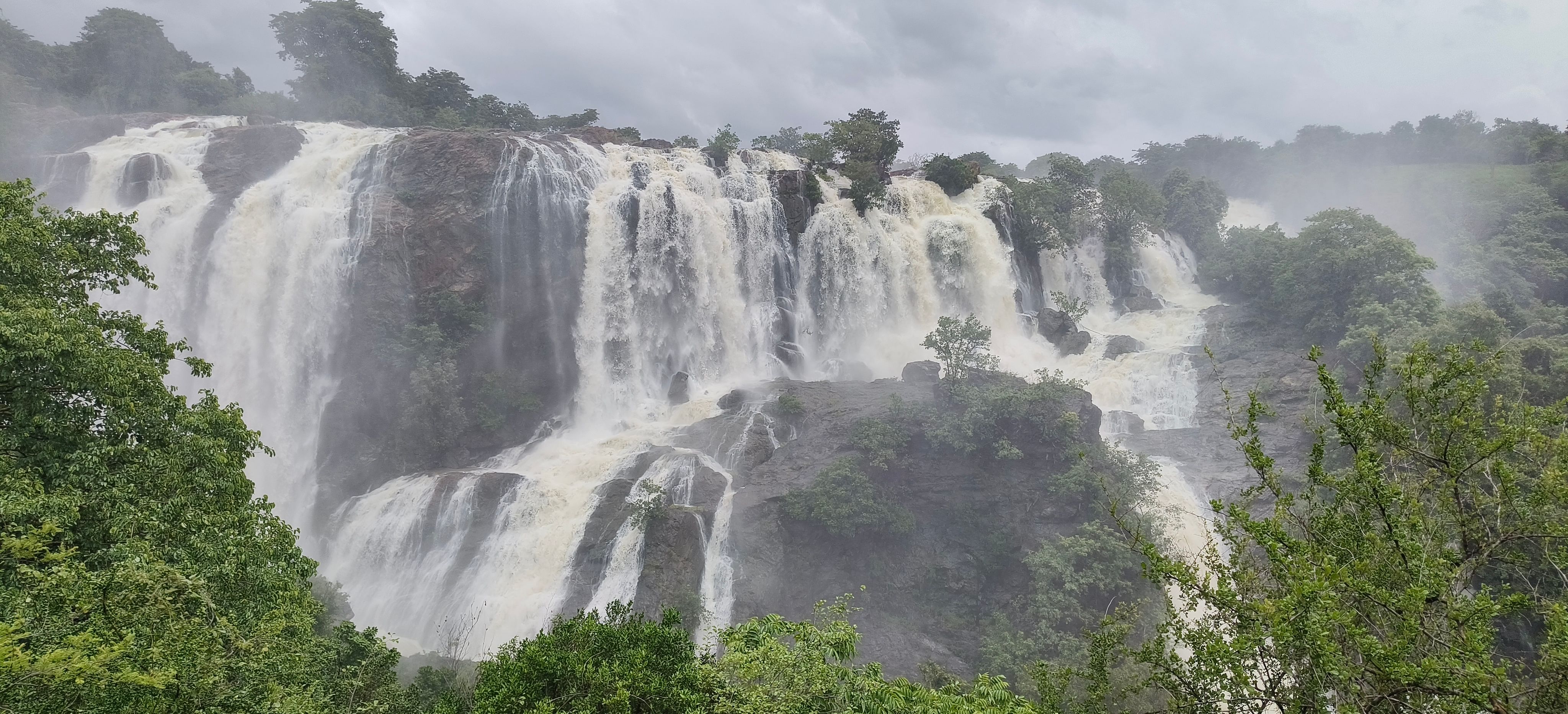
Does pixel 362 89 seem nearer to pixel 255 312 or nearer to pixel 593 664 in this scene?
pixel 255 312

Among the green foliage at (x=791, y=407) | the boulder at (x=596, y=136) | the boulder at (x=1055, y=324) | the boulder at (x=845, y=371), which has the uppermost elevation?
the boulder at (x=596, y=136)

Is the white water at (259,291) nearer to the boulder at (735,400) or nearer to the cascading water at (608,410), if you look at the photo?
the cascading water at (608,410)

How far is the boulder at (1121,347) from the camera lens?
32.1 metres

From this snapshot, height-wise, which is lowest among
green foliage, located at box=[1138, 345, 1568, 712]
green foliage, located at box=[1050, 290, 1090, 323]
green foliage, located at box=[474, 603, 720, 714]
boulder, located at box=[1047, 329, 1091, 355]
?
green foliage, located at box=[474, 603, 720, 714]

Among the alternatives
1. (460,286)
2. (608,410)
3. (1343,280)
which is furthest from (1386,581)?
(1343,280)

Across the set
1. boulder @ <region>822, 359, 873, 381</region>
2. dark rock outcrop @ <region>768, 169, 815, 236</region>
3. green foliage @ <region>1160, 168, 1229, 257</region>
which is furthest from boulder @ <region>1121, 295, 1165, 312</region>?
dark rock outcrop @ <region>768, 169, 815, 236</region>

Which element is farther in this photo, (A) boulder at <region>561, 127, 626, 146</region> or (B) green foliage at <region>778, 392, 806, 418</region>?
(A) boulder at <region>561, 127, 626, 146</region>

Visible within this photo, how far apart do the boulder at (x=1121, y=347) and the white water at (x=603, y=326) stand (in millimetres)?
518

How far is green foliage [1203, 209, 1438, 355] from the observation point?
1018 inches

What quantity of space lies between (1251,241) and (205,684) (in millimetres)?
45826

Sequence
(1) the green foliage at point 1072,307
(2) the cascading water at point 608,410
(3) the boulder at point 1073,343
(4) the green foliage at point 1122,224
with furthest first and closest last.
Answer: (4) the green foliage at point 1122,224
(1) the green foliage at point 1072,307
(3) the boulder at point 1073,343
(2) the cascading water at point 608,410

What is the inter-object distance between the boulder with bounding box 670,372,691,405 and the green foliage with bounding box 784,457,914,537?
8.44 m

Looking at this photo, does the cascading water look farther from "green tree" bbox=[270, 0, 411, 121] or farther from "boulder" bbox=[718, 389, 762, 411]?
"green tree" bbox=[270, 0, 411, 121]

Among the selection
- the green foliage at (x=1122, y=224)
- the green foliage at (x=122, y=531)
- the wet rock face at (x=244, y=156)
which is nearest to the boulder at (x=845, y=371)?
the green foliage at (x=1122, y=224)
